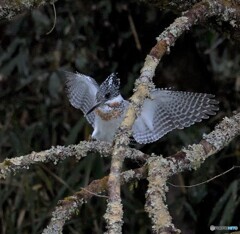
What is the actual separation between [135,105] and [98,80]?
1.67 metres

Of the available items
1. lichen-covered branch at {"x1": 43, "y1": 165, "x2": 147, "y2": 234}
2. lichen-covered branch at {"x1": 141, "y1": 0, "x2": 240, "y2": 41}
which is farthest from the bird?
lichen-covered branch at {"x1": 43, "y1": 165, "x2": 147, "y2": 234}

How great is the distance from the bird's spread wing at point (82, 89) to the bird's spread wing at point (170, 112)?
8.7 inches

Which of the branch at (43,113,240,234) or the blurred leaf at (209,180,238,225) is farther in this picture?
the blurred leaf at (209,180,238,225)

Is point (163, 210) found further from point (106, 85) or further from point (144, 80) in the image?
point (106, 85)

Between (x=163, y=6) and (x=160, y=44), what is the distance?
0.35m

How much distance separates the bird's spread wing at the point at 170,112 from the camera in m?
1.75

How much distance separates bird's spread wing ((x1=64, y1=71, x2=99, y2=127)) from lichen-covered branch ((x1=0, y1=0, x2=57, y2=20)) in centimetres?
75

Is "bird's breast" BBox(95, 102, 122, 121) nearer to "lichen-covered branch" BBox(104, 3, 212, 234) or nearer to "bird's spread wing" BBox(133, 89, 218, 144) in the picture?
"bird's spread wing" BBox(133, 89, 218, 144)

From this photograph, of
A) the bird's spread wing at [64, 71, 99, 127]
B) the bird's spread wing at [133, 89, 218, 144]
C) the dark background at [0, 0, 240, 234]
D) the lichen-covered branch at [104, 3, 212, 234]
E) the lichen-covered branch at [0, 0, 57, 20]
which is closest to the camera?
the lichen-covered branch at [104, 3, 212, 234]

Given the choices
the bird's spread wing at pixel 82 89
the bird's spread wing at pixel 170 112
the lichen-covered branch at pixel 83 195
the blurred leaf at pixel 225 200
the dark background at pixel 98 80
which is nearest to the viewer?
the lichen-covered branch at pixel 83 195

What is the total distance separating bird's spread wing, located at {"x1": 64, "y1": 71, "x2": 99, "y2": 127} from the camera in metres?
2.15

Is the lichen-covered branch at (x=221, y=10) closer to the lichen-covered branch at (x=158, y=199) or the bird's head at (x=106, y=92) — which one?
the lichen-covered branch at (x=158, y=199)

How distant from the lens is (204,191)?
2594 millimetres

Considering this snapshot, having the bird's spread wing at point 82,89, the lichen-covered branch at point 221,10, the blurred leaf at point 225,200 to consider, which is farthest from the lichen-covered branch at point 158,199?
the blurred leaf at point 225,200
